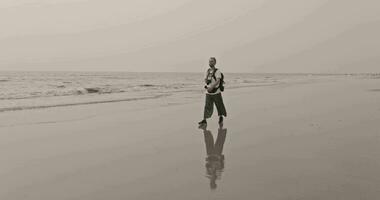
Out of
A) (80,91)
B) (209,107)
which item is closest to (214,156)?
(209,107)

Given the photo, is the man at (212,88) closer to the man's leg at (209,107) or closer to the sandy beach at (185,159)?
the man's leg at (209,107)

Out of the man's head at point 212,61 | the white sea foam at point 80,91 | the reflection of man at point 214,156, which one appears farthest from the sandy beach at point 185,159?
the white sea foam at point 80,91

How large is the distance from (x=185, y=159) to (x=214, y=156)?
0.56 m

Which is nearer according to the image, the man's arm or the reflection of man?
the reflection of man

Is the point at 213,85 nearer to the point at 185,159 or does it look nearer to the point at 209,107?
the point at 209,107

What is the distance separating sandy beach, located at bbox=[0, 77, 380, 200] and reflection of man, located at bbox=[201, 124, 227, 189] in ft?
0.21

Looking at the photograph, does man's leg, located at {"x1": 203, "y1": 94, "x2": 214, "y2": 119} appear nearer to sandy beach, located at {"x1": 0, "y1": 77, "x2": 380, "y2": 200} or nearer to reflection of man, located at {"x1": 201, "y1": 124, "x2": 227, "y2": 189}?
sandy beach, located at {"x1": 0, "y1": 77, "x2": 380, "y2": 200}

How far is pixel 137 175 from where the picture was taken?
5703mm

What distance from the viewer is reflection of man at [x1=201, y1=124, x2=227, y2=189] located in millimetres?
5672

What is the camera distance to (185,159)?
679 cm

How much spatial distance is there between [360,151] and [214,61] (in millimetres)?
5159

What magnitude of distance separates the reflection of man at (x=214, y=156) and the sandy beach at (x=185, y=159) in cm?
6

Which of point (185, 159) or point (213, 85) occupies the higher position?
point (213, 85)

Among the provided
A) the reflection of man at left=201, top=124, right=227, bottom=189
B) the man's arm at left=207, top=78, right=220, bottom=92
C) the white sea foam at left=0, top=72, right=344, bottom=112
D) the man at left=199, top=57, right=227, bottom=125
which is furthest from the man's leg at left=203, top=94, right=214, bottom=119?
the white sea foam at left=0, top=72, right=344, bottom=112
